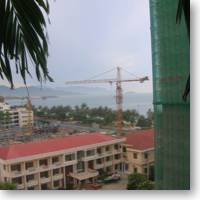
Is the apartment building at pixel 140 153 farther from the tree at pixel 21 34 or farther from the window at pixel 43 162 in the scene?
the tree at pixel 21 34

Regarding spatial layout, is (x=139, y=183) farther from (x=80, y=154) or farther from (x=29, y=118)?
(x=29, y=118)

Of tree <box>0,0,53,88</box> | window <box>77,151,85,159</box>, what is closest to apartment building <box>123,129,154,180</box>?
window <box>77,151,85,159</box>

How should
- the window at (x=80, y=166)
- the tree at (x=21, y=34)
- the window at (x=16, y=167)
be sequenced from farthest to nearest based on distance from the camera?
the window at (x=80, y=166), the window at (x=16, y=167), the tree at (x=21, y=34)

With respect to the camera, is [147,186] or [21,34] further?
[147,186]

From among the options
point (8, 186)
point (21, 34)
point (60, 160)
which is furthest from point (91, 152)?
point (21, 34)

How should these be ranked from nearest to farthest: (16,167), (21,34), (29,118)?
1. (21,34)
2. (16,167)
3. (29,118)

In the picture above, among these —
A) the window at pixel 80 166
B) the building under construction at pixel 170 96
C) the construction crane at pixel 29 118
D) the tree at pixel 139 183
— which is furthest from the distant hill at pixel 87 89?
the tree at pixel 139 183

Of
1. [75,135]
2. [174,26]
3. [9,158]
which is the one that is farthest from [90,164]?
[174,26]
